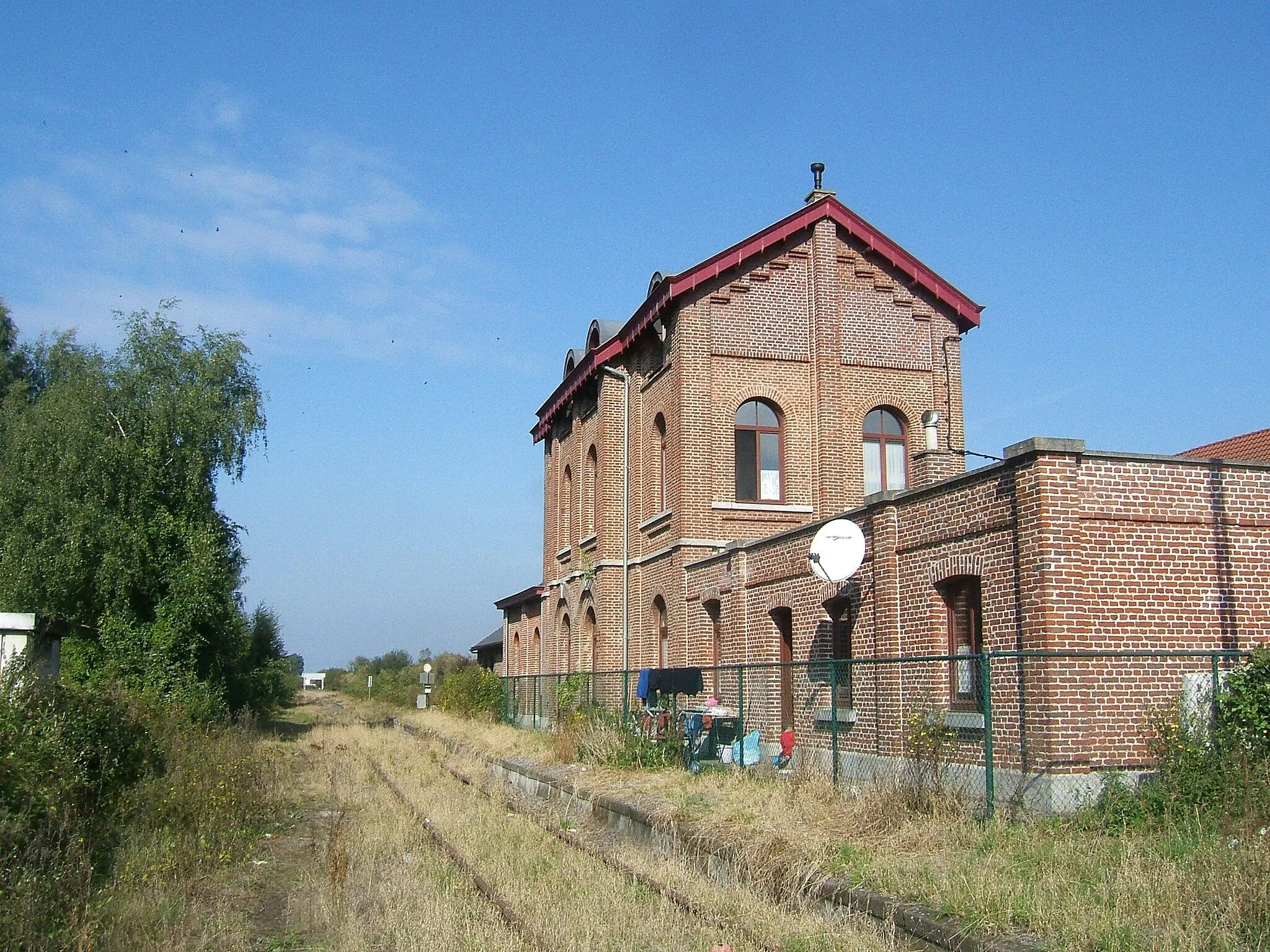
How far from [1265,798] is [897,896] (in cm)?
349

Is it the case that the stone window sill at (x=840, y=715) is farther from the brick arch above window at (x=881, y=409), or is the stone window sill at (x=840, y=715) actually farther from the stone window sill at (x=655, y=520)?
the brick arch above window at (x=881, y=409)

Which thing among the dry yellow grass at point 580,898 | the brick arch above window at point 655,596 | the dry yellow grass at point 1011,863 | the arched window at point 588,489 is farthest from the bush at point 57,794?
the arched window at point 588,489

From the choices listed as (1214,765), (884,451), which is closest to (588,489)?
(884,451)

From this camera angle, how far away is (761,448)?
23.7 meters

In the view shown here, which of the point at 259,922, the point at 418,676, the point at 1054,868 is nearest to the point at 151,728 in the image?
the point at 259,922

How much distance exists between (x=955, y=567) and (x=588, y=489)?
16.4 metres

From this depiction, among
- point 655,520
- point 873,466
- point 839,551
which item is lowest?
point 839,551

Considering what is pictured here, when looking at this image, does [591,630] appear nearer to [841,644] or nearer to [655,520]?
[655,520]

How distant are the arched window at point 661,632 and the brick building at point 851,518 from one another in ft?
Result: 0.19

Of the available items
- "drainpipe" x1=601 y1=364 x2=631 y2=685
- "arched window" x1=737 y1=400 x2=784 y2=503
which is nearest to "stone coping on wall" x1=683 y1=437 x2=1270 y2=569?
"arched window" x1=737 y1=400 x2=784 y2=503

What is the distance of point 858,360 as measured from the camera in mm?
24125

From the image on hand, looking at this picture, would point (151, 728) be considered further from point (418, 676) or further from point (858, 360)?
point (418, 676)

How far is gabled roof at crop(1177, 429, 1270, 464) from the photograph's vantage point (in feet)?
64.6

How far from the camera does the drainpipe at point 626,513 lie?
86.4ft
